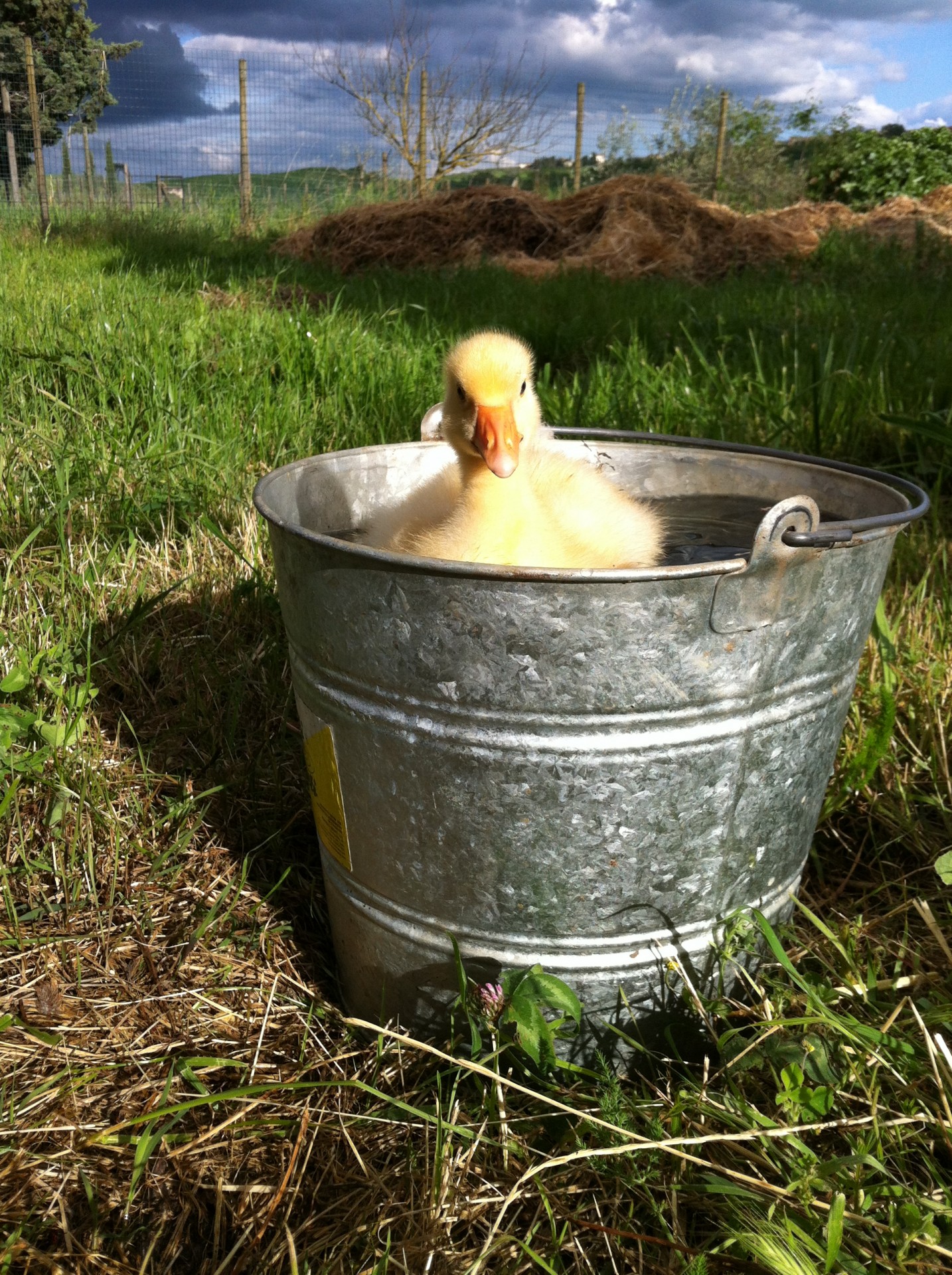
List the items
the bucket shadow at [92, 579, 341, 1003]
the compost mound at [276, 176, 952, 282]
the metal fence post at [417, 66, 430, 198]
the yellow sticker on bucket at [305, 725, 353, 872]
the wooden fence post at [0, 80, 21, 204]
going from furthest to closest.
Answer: the metal fence post at [417, 66, 430, 198], the wooden fence post at [0, 80, 21, 204], the compost mound at [276, 176, 952, 282], the bucket shadow at [92, 579, 341, 1003], the yellow sticker on bucket at [305, 725, 353, 872]

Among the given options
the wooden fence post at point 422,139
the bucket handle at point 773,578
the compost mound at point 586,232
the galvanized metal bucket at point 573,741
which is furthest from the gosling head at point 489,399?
the wooden fence post at point 422,139

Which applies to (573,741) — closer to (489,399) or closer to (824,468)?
(489,399)

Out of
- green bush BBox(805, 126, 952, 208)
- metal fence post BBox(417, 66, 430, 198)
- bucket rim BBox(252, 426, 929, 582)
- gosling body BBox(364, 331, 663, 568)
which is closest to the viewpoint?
bucket rim BBox(252, 426, 929, 582)

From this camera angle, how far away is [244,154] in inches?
555

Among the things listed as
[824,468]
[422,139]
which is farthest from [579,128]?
[824,468]

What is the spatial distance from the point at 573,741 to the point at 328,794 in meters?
0.47

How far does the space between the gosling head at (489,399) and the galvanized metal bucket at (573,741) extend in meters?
0.31

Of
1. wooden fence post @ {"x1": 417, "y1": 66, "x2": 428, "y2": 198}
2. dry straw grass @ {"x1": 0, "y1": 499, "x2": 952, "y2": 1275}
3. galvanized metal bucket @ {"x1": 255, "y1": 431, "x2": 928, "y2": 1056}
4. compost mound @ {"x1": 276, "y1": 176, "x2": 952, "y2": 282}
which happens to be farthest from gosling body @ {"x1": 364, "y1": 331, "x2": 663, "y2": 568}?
wooden fence post @ {"x1": 417, "y1": 66, "x2": 428, "y2": 198}

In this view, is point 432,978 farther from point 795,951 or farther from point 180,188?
point 180,188

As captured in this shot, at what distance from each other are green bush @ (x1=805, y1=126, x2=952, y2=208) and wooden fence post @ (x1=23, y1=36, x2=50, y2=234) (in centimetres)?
991

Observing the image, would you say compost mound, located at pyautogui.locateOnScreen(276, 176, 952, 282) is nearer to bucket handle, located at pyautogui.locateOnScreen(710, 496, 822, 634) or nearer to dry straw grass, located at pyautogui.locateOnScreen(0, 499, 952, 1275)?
dry straw grass, located at pyautogui.locateOnScreen(0, 499, 952, 1275)

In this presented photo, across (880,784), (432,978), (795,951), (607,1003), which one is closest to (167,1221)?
(432,978)

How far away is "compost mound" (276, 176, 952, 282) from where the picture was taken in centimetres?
820

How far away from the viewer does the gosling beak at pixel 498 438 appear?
5.19 feet
